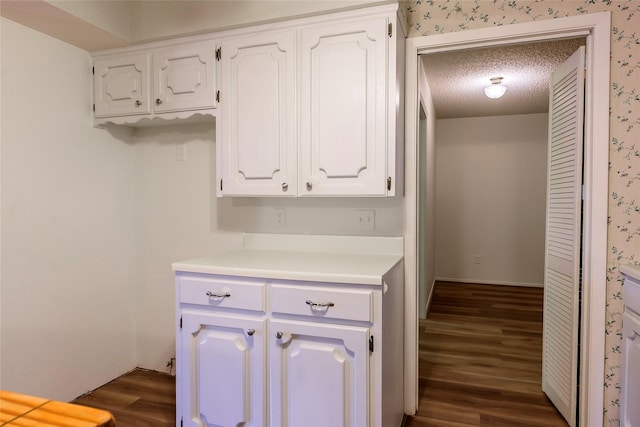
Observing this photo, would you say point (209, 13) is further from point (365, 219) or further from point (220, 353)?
point (220, 353)

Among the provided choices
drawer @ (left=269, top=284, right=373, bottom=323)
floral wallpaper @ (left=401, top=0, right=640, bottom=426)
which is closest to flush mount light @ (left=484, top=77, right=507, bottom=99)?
floral wallpaper @ (left=401, top=0, right=640, bottom=426)

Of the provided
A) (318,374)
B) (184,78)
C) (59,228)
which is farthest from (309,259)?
(59,228)

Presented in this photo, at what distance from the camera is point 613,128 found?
173 centimetres

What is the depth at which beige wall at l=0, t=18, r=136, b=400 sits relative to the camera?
1.87m

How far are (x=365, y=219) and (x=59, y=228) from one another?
171 centimetres

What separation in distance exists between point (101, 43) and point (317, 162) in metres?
1.48

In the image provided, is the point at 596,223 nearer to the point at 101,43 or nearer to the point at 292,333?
the point at 292,333

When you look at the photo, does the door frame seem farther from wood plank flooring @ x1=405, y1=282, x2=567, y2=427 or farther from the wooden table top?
the wooden table top

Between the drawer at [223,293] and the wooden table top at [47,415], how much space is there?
980 mm

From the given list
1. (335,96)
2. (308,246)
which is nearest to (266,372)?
(308,246)

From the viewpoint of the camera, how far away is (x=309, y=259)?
1.87 m

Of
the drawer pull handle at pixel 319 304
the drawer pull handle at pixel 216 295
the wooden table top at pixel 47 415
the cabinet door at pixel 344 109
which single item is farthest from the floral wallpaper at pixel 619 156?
the wooden table top at pixel 47 415

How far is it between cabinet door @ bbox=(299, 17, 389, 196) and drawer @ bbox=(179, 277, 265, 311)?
539mm

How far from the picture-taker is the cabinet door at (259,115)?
185 centimetres
